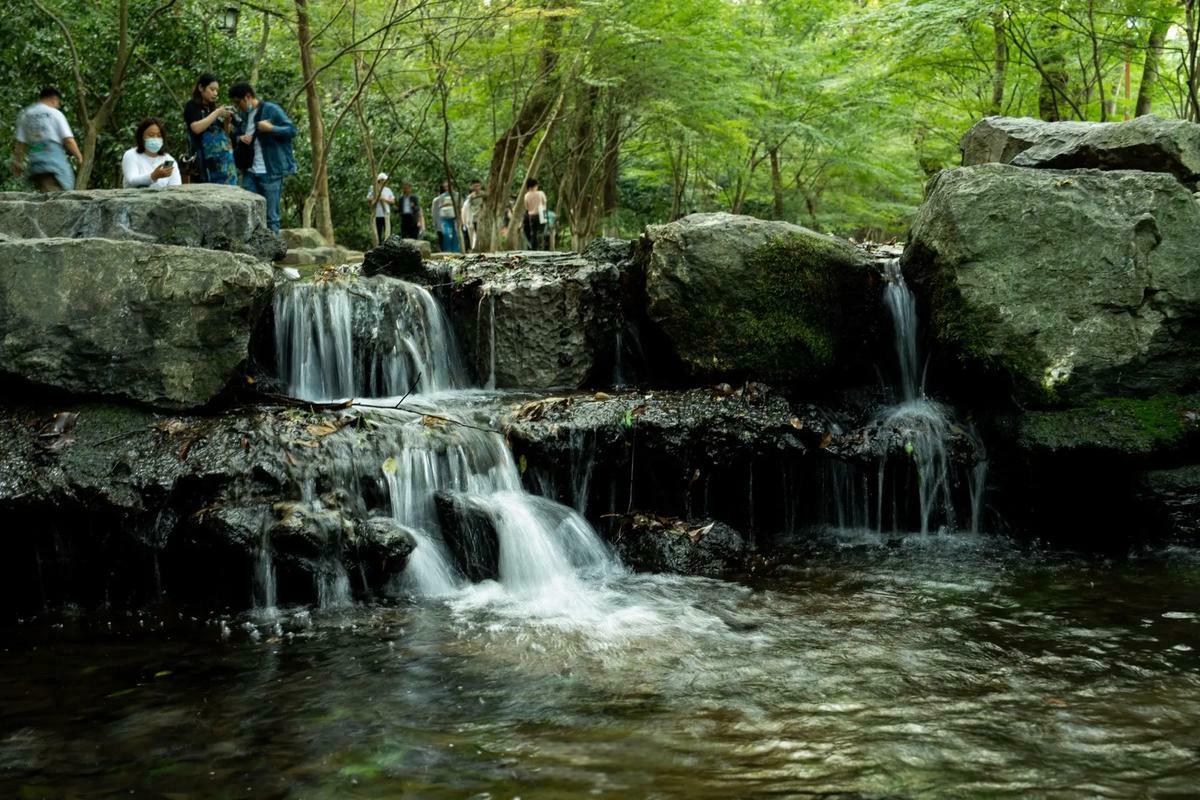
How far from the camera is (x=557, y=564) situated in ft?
23.7

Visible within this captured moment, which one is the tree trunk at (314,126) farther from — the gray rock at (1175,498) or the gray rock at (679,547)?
the gray rock at (1175,498)

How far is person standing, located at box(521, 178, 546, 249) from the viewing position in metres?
19.7

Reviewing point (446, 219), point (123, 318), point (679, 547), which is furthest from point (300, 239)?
point (679, 547)

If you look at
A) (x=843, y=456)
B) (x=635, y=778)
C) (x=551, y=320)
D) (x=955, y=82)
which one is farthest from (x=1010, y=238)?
(x=955, y=82)

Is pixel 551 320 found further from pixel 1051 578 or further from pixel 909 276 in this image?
pixel 1051 578

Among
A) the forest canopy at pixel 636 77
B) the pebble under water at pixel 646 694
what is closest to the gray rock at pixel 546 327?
the pebble under water at pixel 646 694

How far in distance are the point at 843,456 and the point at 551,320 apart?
3.31 metres

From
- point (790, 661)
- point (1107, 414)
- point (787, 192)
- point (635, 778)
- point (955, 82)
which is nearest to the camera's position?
point (635, 778)

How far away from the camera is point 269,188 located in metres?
13.2

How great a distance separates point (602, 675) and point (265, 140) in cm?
1048

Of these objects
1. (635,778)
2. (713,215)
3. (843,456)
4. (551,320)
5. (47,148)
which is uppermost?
(47,148)

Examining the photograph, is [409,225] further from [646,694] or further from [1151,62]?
[646,694]

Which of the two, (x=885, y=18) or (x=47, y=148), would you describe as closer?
(x=47, y=148)

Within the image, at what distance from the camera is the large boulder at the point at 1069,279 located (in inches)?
312
